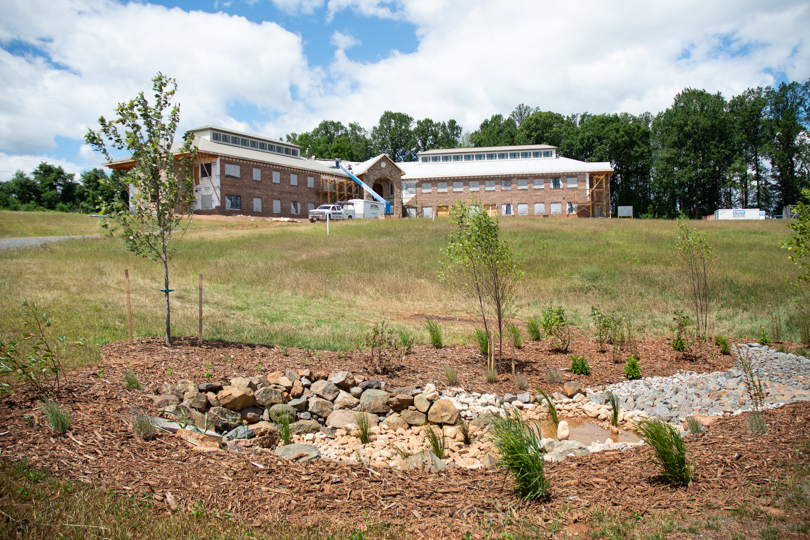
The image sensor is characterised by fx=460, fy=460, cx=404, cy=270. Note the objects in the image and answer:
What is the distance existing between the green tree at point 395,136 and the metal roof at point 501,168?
28.8 meters

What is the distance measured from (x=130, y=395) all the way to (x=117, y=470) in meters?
2.08

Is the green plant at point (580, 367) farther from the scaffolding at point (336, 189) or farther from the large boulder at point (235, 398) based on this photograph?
the scaffolding at point (336, 189)

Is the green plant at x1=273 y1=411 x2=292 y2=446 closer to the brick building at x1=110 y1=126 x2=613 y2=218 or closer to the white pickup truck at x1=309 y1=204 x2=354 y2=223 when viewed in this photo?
the white pickup truck at x1=309 y1=204 x2=354 y2=223

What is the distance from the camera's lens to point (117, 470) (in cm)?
449

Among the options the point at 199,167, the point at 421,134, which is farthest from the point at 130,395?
the point at 421,134

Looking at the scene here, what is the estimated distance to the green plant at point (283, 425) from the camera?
20.8 ft

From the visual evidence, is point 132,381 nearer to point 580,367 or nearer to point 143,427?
point 143,427

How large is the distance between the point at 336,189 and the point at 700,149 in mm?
52573

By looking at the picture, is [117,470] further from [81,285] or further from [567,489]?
[81,285]

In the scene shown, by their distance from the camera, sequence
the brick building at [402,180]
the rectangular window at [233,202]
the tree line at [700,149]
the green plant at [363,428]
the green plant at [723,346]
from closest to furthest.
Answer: the green plant at [363,428]
the green plant at [723,346]
the rectangular window at [233,202]
the brick building at [402,180]
the tree line at [700,149]

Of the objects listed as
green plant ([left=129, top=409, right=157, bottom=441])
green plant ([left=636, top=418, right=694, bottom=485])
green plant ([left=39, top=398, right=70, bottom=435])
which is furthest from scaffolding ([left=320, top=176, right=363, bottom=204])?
green plant ([left=636, top=418, right=694, bottom=485])

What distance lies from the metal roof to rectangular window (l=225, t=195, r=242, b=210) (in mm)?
22508

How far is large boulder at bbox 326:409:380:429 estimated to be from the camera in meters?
7.47

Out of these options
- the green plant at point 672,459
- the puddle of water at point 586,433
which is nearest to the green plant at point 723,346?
the puddle of water at point 586,433
